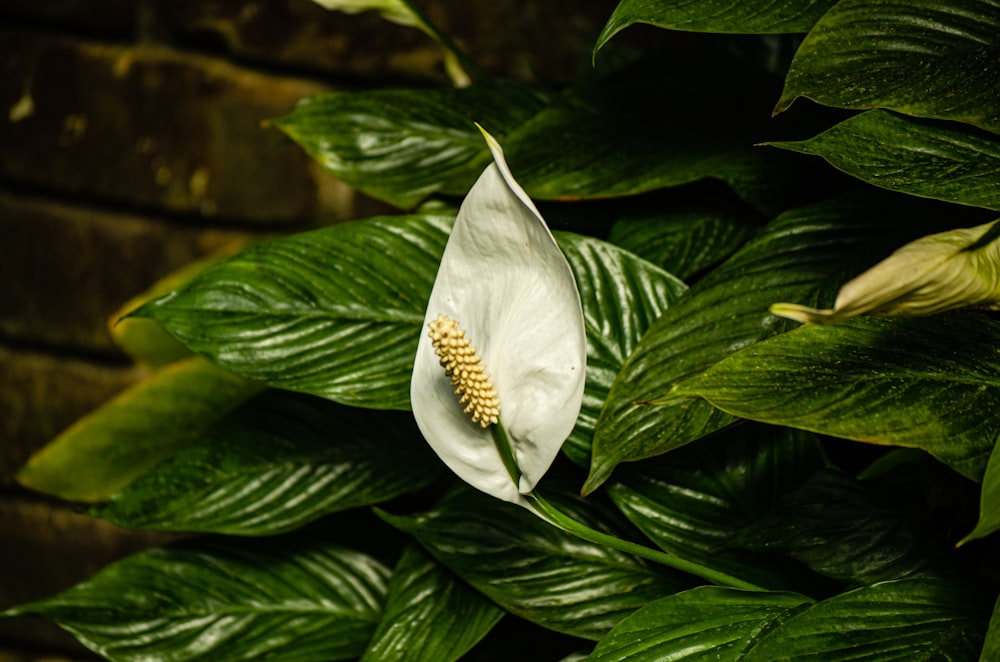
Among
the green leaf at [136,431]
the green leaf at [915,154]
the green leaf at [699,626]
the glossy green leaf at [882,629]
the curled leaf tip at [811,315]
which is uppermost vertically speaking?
the green leaf at [915,154]

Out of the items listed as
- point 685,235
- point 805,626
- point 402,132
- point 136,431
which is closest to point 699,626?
point 805,626

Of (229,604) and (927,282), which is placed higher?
(927,282)

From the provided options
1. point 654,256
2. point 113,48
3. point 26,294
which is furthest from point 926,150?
point 26,294

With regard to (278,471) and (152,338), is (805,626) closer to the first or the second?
(278,471)

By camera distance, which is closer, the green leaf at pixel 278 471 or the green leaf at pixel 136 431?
the green leaf at pixel 278 471

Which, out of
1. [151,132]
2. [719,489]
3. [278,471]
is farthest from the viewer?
[151,132]

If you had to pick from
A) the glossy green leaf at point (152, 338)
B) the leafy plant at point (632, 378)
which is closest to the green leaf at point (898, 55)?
the leafy plant at point (632, 378)

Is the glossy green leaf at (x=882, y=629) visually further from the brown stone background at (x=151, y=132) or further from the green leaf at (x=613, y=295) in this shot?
the brown stone background at (x=151, y=132)
